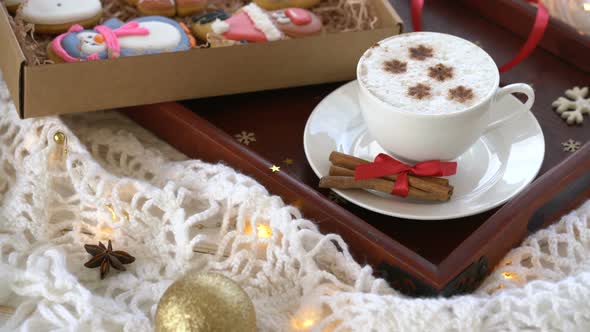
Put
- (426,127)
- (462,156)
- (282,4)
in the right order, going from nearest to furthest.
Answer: (426,127) → (462,156) → (282,4)

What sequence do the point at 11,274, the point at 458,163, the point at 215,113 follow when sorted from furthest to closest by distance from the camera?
1. the point at 215,113
2. the point at 458,163
3. the point at 11,274

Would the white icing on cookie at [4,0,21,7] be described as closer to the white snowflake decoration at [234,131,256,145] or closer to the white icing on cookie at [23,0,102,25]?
the white icing on cookie at [23,0,102,25]

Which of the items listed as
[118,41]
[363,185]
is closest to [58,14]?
[118,41]

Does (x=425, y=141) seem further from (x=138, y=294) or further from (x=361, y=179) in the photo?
(x=138, y=294)

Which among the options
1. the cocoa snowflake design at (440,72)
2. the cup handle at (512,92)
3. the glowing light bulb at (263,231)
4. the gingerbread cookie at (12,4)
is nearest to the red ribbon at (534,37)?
the cup handle at (512,92)

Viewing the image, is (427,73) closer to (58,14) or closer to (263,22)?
(263,22)

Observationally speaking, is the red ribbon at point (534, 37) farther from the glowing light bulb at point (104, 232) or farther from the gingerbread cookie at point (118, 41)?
the glowing light bulb at point (104, 232)

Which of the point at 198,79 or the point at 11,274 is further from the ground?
the point at 198,79

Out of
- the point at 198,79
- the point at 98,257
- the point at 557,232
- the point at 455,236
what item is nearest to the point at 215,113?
the point at 198,79
